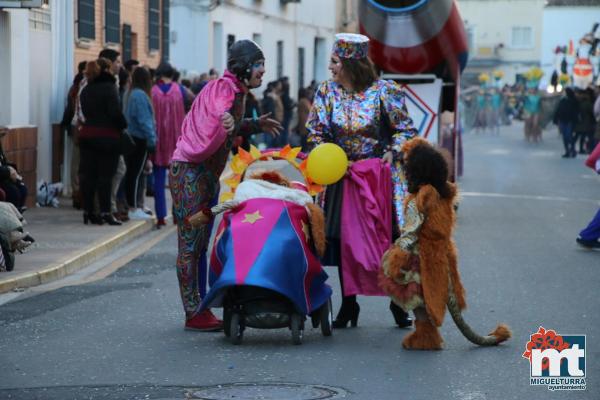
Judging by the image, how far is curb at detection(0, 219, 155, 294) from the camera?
11672 mm

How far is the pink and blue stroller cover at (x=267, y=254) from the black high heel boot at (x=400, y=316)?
2.53 ft

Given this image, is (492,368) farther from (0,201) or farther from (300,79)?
(300,79)

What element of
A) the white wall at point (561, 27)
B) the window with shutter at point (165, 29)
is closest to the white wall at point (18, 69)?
the window with shutter at point (165, 29)

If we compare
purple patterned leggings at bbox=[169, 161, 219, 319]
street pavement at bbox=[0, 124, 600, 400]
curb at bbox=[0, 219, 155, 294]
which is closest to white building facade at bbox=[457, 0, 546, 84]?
curb at bbox=[0, 219, 155, 294]

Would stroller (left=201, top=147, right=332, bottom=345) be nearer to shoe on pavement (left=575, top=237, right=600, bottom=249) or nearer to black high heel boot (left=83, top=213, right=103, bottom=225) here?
shoe on pavement (left=575, top=237, right=600, bottom=249)

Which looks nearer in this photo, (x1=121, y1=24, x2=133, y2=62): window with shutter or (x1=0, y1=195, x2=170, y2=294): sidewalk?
(x1=0, y1=195, x2=170, y2=294): sidewalk

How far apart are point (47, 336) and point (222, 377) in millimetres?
1872

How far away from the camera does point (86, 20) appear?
861 inches

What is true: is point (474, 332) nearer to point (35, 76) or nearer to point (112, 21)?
point (35, 76)

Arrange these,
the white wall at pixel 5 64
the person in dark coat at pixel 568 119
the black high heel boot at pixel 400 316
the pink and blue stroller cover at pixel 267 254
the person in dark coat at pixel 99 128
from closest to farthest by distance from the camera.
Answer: the pink and blue stroller cover at pixel 267 254 → the black high heel boot at pixel 400 316 → the person in dark coat at pixel 99 128 → the white wall at pixel 5 64 → the person in dark coat at pixel 568 119

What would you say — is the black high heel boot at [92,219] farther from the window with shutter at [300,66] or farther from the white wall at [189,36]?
the window with shutter at [300,66]

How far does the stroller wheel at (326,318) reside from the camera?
29.4 ft

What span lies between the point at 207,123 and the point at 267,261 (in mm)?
1094

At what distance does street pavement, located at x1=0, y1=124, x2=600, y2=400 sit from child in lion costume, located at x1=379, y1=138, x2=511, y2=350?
230mm
